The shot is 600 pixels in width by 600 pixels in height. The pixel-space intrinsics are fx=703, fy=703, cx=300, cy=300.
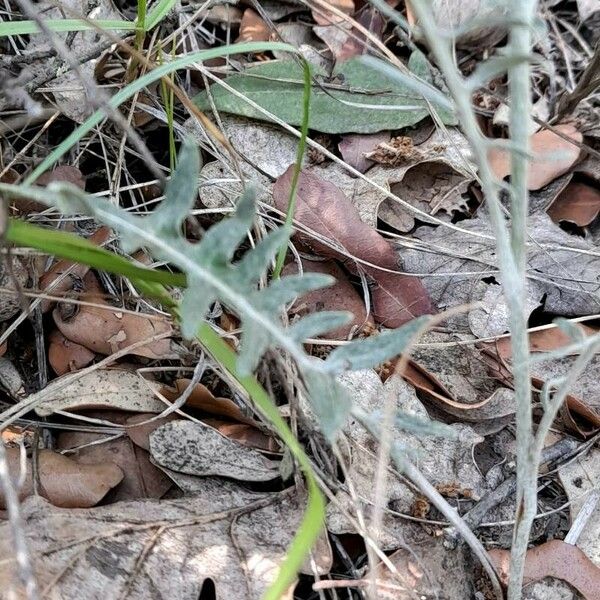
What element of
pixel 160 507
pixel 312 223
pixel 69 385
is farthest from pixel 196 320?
pixel 312 223

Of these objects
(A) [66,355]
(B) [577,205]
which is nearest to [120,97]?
(A) [66,355]

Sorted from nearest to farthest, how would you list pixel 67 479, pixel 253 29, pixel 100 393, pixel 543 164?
pixel 67 479
pixel 100 393
pixel 543 164
pixel 253 29

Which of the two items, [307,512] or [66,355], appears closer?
[307,512]

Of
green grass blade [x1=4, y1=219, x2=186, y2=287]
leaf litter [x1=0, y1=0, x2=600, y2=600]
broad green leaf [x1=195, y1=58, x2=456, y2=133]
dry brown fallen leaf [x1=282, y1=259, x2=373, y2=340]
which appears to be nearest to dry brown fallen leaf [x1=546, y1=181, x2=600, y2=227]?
leaf litter [x1=0, y1=0, x2=600, y2=600]

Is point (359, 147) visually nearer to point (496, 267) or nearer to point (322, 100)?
point (322, 100)

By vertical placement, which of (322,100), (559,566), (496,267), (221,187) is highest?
(322,100)

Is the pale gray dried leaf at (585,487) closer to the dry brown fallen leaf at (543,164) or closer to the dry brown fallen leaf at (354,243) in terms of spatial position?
the dry brown fallen leaf at (354,243)
